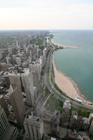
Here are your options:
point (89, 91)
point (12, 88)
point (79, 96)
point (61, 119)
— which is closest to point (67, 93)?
point (79, 96)

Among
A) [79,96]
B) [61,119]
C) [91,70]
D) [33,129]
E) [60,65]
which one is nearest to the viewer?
[33,129]

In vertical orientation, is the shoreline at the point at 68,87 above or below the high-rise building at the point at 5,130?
below

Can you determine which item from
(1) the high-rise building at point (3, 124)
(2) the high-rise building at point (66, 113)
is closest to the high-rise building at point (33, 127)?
(1) the high-rise building at point (3, 124)

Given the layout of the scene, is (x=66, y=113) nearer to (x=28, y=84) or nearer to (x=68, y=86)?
(x=28, y=84)

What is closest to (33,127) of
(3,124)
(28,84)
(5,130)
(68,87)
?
(3,124)

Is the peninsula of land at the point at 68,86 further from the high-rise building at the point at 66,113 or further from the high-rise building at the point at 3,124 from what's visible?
the high-rise building at the point at 3,124

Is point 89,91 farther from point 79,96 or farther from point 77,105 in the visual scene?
point 77,105
